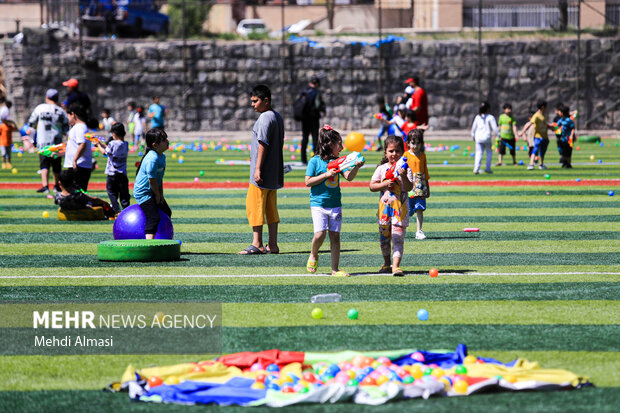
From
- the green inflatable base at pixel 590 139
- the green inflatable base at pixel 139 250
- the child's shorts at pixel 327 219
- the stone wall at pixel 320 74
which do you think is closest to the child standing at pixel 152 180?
the green inflatable base at pixel 139 250

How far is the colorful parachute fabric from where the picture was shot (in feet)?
20.1

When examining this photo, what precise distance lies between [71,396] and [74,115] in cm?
1023

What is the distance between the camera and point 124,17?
47.8 metres

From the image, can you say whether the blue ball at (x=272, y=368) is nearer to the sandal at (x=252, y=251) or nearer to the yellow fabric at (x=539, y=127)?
the sandal at (x=252, y=251)

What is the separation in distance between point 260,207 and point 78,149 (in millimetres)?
4734

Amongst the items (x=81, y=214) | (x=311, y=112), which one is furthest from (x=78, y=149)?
(x=311, y=112)

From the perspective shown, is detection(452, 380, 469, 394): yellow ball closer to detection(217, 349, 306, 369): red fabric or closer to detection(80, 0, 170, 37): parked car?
detection(217, 349, 306, 369): red fabric

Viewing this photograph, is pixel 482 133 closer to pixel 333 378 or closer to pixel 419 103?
pixel 419 103

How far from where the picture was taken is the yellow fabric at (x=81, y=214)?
15.8m

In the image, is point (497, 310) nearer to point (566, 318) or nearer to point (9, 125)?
point (566, 318)

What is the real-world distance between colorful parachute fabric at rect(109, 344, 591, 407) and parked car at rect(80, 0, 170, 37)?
137 feet

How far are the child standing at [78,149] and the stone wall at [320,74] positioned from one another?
29404 millimetres

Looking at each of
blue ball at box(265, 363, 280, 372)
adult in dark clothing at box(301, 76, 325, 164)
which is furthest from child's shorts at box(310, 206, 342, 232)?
adult in dark clothing at box(301, 76, 325, 164)

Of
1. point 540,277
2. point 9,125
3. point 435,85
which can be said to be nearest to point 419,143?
point 540,277
